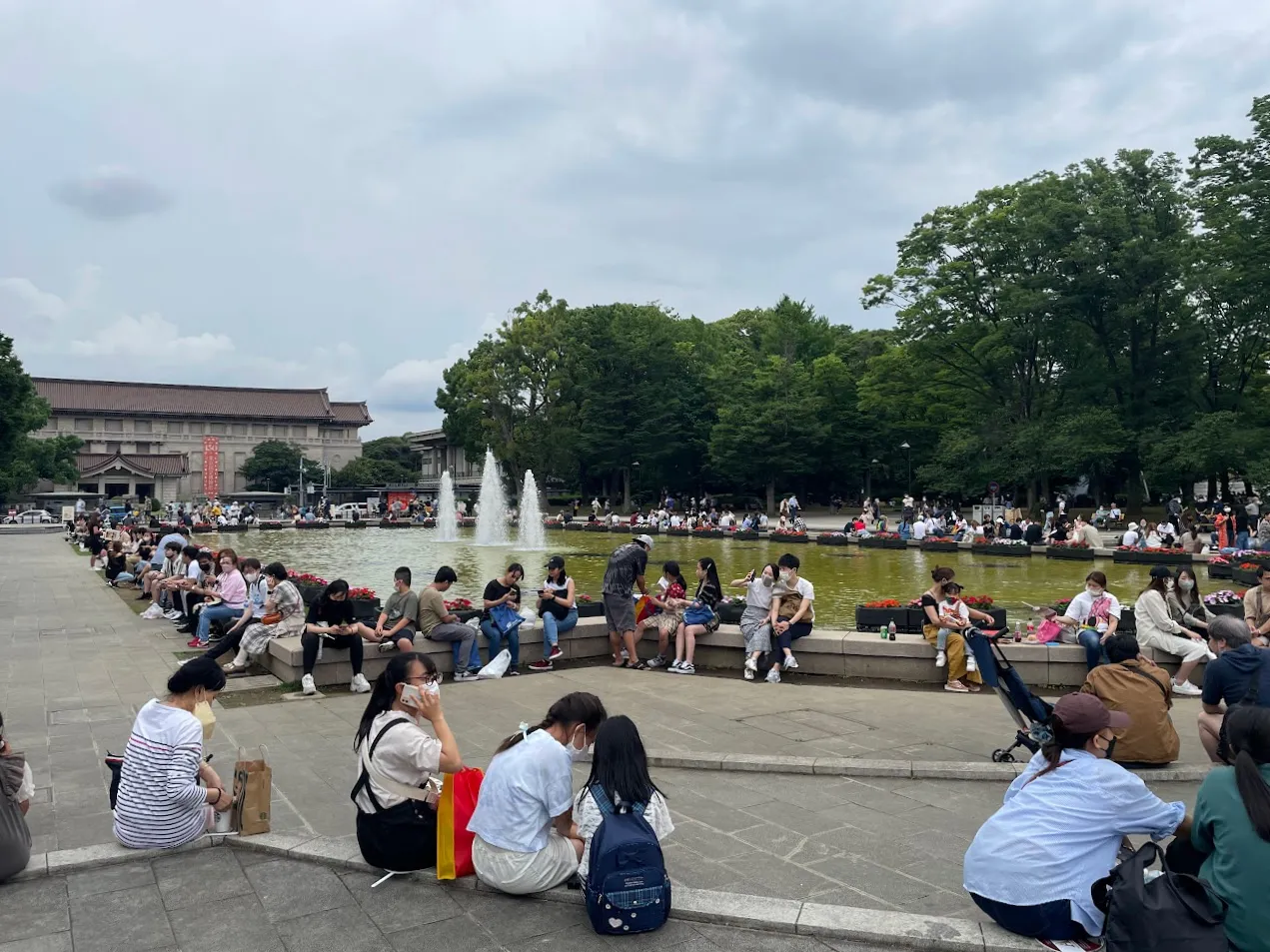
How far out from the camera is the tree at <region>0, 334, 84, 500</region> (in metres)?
31.8

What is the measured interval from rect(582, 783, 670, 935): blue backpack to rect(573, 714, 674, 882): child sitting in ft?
0.20

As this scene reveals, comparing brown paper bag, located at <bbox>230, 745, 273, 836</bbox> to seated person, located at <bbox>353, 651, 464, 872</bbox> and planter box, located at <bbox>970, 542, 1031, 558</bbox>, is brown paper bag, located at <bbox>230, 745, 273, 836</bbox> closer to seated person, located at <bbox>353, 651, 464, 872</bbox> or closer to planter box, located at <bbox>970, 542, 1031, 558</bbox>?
seated person, located at <bbox>353, 651, 464, 872</bbox>

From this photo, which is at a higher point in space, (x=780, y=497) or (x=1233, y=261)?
(x=1233, y=261)

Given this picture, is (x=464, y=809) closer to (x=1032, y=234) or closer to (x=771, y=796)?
(x=771, y=796)

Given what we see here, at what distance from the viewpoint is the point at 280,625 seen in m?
11.2

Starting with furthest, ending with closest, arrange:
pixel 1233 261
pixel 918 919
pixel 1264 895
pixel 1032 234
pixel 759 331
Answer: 1. pixel 759 331
2. pixel 1032 234
3. pixel 1233 261
4. pixel 918 919
5. pixel 1264 895

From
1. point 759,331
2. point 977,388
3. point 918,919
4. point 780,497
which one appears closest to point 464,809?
point 918,919

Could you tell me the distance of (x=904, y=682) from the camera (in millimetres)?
10766

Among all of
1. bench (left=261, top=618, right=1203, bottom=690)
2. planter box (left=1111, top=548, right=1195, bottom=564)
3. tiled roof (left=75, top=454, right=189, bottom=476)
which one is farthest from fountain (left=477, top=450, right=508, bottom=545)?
tiled roof (left=75, top=454, right=189, bottom=476)

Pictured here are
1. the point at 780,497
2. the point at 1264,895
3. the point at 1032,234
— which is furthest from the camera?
the point at 780,497

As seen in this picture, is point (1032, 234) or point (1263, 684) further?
point (1032, 234)

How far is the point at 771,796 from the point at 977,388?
46097 mm

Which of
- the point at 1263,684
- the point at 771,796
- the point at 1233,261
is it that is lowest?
the point at 771,796

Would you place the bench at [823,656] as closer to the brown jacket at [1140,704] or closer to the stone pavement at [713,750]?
the stone pavement at [713,750]
